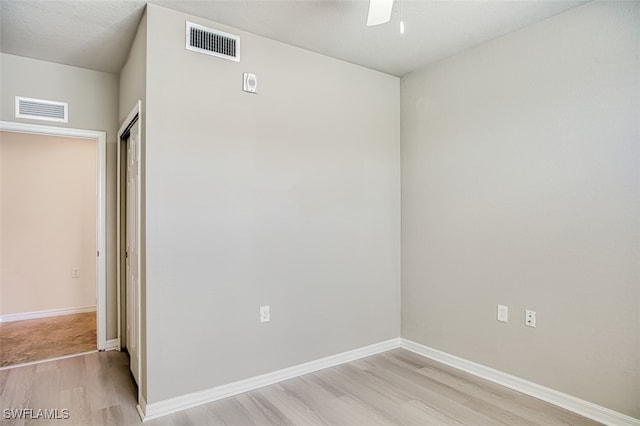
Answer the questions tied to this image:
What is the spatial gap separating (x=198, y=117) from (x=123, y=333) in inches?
89.7

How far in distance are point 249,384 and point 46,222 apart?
3.76 metres

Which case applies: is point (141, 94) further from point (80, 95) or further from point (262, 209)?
point (80, 95)

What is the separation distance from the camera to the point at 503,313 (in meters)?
2.77

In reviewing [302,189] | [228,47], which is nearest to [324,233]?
[302,189]

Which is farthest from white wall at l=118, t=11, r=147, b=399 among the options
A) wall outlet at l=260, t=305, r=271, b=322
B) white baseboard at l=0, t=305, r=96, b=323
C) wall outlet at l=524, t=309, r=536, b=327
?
white baseboard at l=0, t=305, r=96, b=323

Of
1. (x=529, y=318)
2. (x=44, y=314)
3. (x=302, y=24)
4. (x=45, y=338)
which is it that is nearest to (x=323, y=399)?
(x=529, y=318)

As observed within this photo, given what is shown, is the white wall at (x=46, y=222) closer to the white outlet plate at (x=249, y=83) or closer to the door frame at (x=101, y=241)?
the door frame at (x=101, y=241)

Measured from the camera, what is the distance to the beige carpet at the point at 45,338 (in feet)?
11.1

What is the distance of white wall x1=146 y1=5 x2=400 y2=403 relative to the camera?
240 centimetres

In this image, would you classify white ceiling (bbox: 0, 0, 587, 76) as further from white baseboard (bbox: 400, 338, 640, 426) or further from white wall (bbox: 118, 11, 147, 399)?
white baseboard (bbox: 400, 338, 640, 426)

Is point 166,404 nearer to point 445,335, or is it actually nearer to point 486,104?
point 445,335
